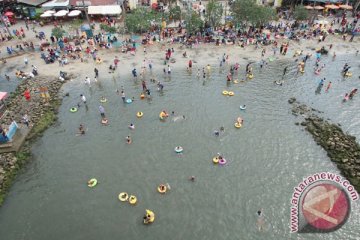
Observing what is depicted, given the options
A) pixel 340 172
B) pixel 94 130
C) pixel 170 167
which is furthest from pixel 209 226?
pixel 94 130

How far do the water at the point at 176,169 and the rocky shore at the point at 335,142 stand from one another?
90 centimetres

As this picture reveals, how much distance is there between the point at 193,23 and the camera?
4881cm

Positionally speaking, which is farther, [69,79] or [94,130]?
[69,79]

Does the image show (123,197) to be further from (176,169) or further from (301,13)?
(301,13)

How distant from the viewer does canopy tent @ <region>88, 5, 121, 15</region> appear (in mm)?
55812

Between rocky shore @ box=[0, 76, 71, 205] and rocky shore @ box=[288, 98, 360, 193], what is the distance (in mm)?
28247

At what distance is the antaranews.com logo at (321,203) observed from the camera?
2055 centimetres

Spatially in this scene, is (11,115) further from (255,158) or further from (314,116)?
(314,116)

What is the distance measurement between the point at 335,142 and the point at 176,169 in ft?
52.6

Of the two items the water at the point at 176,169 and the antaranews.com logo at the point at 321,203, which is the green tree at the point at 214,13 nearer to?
the water at the point at 176,169

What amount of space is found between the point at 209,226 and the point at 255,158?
8467 mm

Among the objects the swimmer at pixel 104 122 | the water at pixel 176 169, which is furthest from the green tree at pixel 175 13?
the swimmer at pixel 104 122

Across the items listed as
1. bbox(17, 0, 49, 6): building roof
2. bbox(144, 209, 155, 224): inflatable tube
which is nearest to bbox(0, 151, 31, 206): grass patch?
bbox(144, 209, 155, 224): inflatable tube

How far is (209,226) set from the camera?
68.6 ft
